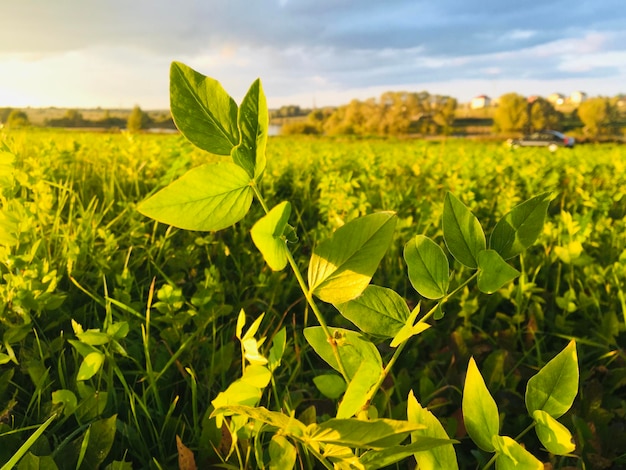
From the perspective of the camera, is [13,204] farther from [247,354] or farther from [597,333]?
[597,333]

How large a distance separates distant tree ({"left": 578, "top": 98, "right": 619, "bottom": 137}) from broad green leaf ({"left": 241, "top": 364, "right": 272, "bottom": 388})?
85.3m

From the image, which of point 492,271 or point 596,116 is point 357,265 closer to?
point 492,271

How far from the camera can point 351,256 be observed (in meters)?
0.49

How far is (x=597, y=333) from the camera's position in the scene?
186 cm

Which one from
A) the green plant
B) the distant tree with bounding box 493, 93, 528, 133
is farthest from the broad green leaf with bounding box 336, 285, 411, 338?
the distant tree with bounding box 493, 93, 528, 133

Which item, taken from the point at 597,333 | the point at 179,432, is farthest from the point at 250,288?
the point at 597,333

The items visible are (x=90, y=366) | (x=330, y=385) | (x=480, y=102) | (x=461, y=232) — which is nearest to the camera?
(x=461, y=232)

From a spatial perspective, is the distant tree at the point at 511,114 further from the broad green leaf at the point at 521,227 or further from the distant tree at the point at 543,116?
the broad green leaf at the point at 521,227

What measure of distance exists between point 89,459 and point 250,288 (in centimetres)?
123

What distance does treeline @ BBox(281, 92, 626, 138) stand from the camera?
218 ft

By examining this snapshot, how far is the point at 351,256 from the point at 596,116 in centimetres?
8933

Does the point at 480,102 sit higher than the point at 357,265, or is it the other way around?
the point at 480,102

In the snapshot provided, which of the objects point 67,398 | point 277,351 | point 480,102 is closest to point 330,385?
point 277,351

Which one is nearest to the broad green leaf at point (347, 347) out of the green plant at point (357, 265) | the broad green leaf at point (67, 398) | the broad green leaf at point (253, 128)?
the green plant at point (357, 265)
